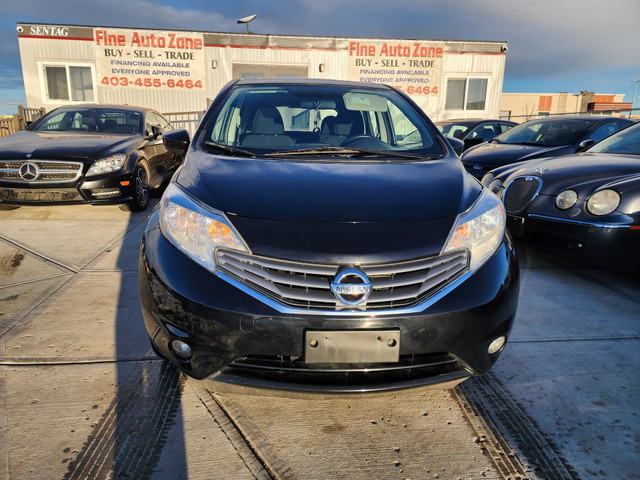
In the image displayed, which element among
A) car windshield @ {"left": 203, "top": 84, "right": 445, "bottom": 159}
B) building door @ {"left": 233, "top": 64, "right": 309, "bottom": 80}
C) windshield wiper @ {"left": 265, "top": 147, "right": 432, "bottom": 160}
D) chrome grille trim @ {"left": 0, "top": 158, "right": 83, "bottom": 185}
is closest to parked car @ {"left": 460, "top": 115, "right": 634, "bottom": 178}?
car windshield @ {"left": 203, "top": 84, "right": 445, "bottom": 159}

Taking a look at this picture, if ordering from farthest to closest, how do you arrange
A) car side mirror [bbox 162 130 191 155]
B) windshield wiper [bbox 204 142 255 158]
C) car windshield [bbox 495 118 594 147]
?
car windshield [bbox 495 118 594 147] < car side mirror [bbox 162 130 191 155] < windshield wiper [bbox 204 142 255 158]

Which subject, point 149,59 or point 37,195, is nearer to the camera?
point 37,195

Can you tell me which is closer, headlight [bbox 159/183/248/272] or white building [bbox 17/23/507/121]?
headlight [bbox 159/183/248/272]

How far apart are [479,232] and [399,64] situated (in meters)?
15.0

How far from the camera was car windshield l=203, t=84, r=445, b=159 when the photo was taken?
8.39 feet

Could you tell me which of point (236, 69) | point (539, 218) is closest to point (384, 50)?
point (236, 69)

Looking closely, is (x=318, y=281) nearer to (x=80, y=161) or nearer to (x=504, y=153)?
(x=80, y=161)

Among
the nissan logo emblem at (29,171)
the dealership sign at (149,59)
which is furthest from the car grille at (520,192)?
the dealership sign at (149,59)

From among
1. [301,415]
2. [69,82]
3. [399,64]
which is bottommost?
[301,415]

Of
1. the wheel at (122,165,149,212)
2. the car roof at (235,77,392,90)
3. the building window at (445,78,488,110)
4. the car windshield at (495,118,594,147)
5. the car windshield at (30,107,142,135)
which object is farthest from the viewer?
the building window at (445,78,488,110)

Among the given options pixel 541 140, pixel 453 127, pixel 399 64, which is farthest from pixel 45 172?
pixel 399 64

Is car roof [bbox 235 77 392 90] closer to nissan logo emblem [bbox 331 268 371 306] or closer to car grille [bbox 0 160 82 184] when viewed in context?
nissan logo emblem [bbox 331 268 371 306]

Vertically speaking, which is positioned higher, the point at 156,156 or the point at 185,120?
the point at 185,120

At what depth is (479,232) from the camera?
1.86 meters
